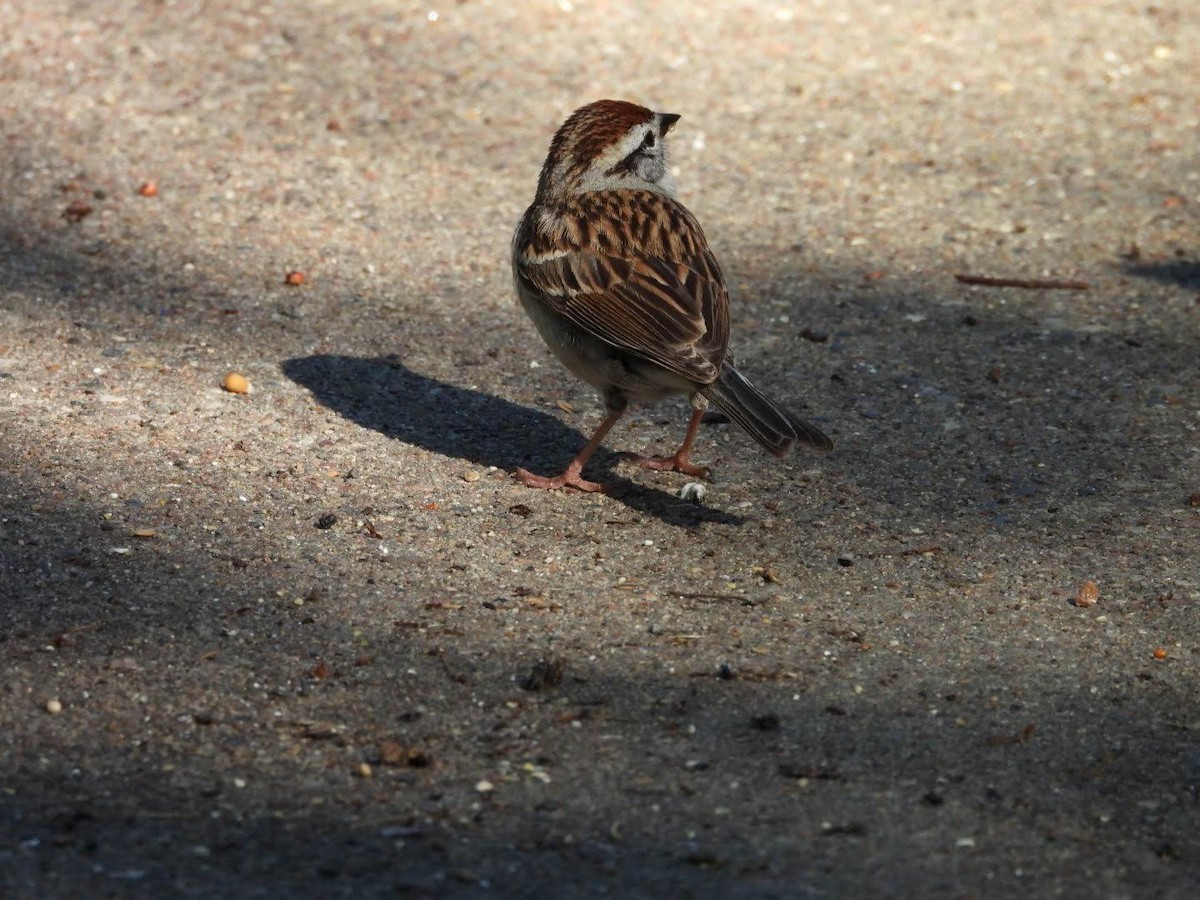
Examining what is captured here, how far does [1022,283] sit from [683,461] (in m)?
2.60

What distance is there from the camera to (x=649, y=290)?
5688 millimetres

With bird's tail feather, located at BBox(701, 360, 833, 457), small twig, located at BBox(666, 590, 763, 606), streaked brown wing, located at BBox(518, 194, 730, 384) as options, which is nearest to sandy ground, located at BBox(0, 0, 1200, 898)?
small twig, located at BBox(666, 590, 763, 606)

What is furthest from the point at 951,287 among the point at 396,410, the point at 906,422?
the point at 396,410

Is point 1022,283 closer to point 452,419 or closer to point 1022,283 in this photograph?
point 1022,283

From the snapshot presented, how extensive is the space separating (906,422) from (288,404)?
2493mm

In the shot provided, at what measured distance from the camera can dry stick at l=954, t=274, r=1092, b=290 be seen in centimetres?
778

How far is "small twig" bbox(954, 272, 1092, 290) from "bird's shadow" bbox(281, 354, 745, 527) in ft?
8.08

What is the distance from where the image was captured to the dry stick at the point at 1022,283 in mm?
7777

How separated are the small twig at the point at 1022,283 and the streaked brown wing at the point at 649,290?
227 centimetres

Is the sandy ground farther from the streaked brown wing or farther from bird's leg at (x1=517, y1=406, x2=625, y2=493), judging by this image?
the streaked brown wing

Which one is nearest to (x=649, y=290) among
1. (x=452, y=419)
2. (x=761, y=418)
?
(x=761, y=418)

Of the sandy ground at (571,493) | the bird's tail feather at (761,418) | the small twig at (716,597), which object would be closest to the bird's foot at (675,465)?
the sandy ground at (571,493)

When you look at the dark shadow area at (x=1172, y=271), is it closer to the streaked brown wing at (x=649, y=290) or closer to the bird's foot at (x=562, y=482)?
the streaked brown wing at (x=649, y=290)

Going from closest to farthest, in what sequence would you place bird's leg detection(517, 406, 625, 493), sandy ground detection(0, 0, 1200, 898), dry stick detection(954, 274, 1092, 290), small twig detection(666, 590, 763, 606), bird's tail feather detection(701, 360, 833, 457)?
sandy ground detection(0, 0, 1200, 898) → small twig detection(666, 590, 763, 606) → bird's tail feather detection(701, 360, 833, 457) → bird's leg detection(517, 406, 625, 493) → dry stick detection(954, 274, 1092, 290)
